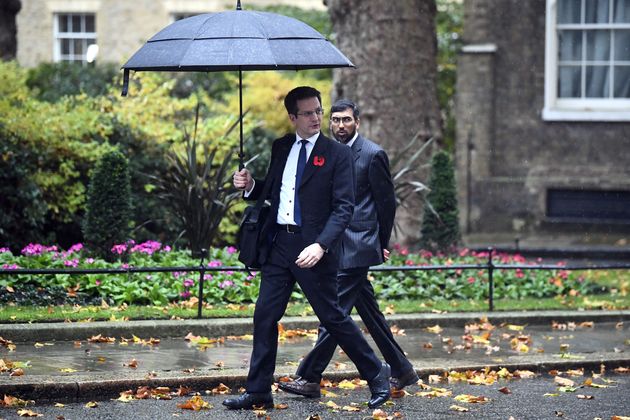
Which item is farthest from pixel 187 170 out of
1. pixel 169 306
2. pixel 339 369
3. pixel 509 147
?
pixel 509 147

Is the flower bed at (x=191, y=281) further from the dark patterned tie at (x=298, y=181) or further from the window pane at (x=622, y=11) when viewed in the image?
the window pane at (x=622, y=11)

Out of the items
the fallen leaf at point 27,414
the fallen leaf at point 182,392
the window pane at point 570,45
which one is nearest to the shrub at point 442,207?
the fallen leaf at point 182,392

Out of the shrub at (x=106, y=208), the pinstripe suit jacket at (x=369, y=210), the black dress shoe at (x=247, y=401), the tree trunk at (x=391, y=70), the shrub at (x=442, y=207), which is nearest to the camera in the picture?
the black dress shoe at (x=247, y=401)

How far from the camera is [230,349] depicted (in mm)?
9922

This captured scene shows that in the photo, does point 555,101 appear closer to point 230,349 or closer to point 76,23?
point 230,349

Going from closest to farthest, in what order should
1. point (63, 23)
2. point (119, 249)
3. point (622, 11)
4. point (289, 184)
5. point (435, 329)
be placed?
point (289, 184)
point (435, 329)
point (119, 249)
point (622, 11)
point (63, 23)

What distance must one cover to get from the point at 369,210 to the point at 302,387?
1229 millimetres

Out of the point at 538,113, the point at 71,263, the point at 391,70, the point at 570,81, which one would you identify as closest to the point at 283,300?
the point at 71,263

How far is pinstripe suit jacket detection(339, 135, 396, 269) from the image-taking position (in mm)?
8250

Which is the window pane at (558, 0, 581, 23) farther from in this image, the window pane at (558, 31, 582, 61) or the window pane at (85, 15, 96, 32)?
the window pane at (85, 15, 96, 32)

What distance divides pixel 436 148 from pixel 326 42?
809cm

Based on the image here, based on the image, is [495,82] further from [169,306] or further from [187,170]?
[169,306]

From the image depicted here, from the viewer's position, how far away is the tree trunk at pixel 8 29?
18000mm

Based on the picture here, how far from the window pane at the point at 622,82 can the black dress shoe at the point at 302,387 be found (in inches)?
509
